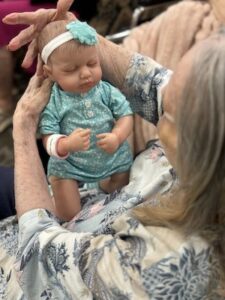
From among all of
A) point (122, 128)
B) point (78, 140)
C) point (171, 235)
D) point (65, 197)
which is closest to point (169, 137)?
point (171, 235)

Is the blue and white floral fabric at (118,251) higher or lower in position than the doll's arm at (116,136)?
lower

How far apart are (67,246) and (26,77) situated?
2.26 m

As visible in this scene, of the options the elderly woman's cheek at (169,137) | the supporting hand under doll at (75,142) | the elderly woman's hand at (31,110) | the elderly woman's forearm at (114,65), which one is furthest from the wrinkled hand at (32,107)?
the elderly woman's cheek at (169,137)

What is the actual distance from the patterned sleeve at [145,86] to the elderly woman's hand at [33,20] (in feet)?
0.83

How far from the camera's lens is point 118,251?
119 centimetres

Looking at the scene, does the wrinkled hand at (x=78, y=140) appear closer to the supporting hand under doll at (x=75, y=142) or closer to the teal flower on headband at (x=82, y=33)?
the supporting hand under doll at (x=75, y=142)

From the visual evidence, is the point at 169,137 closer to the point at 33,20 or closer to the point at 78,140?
the point at 78,140

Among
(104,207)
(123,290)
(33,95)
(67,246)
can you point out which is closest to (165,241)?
(123,290)

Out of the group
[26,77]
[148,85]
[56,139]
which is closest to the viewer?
[56,139]

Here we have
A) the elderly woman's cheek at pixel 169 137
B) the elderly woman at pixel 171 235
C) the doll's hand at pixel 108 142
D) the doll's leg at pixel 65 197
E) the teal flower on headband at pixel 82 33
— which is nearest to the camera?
the elderly woman at pixel 171 235

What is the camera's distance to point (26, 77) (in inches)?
135

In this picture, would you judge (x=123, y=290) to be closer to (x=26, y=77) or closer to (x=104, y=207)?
(x=104, y=207)

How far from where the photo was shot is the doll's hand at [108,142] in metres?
1.51

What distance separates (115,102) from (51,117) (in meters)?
0.17
